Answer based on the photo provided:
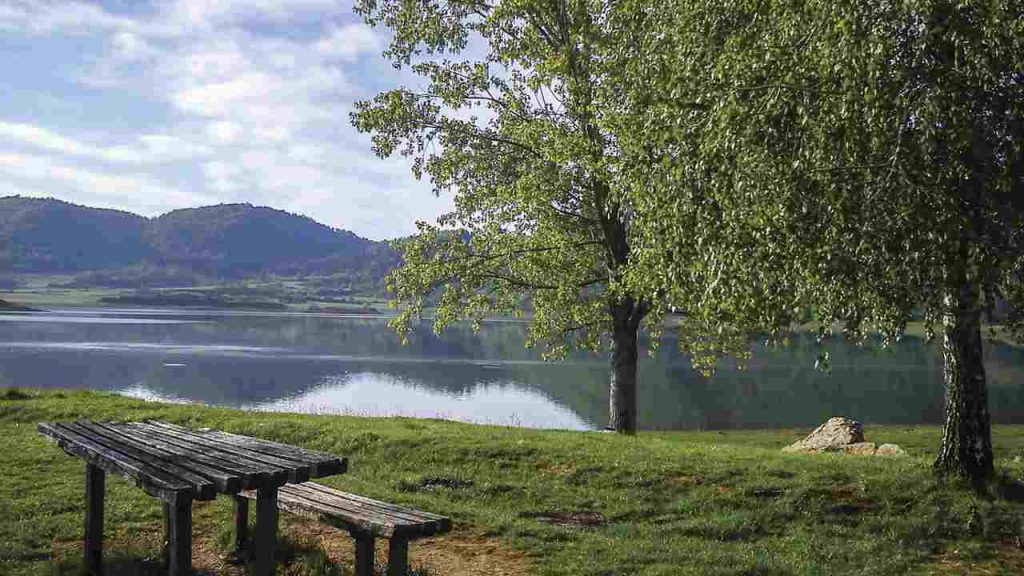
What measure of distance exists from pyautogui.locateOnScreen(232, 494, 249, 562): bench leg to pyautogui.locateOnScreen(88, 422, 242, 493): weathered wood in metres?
1.51

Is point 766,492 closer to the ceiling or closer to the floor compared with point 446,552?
closer to the ceiling

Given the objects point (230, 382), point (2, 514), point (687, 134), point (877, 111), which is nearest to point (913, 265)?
point (877, 111)

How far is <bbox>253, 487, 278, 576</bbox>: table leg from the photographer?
8.41 meters

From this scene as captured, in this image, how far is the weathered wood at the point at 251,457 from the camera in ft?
27.4

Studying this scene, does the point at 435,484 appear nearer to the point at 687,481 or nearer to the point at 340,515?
the point at 687,481

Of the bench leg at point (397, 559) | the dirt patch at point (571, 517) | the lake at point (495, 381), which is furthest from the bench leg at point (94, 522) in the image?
the lake at point (495, 381)

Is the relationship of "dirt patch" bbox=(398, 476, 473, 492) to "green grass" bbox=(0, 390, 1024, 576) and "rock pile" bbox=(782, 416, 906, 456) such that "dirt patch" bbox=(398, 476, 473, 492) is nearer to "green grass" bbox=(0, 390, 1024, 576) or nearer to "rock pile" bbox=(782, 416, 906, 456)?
"green grass" bbox=(0, 390, 1024, 576)

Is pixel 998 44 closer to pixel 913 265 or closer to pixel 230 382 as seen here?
pixel 913 265

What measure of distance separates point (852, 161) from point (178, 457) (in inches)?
365

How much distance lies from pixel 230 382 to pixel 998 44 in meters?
75.0

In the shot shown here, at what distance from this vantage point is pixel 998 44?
9.73m

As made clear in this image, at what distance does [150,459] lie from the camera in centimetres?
903

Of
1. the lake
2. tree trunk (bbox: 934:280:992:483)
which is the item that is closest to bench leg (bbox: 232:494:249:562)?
tree trunk (bbox: 934:280:992:483)

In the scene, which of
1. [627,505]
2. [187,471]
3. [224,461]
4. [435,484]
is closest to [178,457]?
[224,461]
